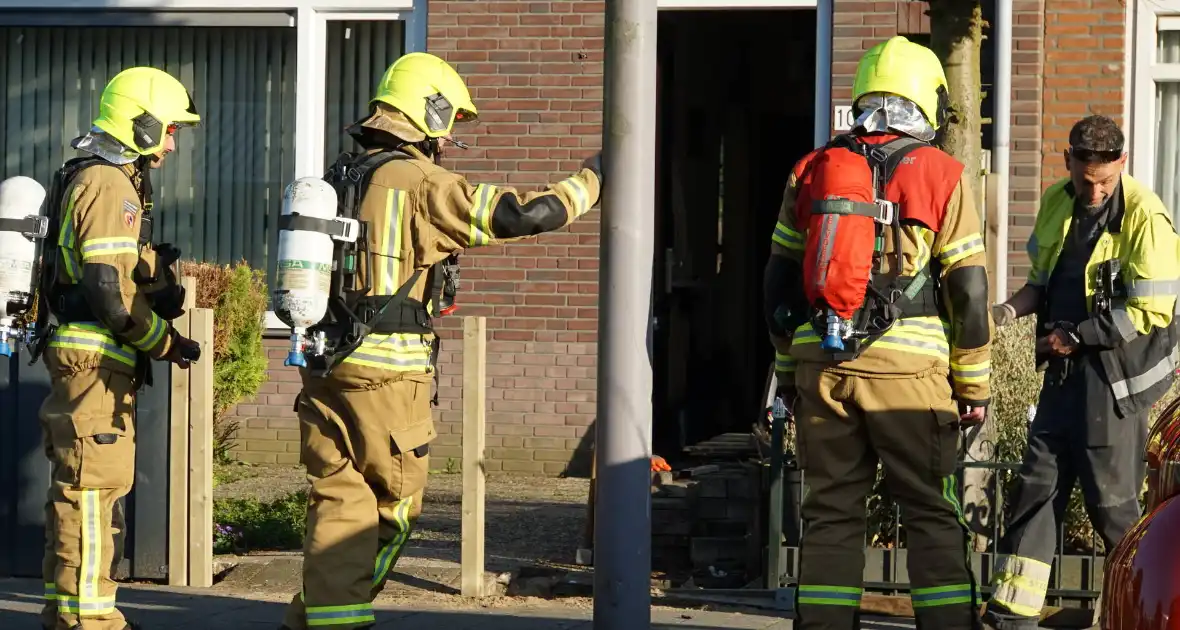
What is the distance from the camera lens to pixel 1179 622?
3027 mm

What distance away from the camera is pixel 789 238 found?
519 centimetres

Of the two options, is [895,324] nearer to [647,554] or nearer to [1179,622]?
[647,554]

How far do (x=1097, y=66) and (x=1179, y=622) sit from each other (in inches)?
288

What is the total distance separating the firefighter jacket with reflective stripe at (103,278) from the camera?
221 inches

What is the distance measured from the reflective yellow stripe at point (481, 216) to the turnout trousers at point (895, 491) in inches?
46.5

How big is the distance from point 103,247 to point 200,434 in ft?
4.70

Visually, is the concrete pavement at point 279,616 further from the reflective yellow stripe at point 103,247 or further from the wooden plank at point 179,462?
the reflective yellow stripe at point 103,247

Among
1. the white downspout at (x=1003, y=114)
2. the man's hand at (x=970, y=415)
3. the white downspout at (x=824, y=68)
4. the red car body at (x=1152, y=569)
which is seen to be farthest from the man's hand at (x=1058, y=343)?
the white downspout at (x=824, y=68)

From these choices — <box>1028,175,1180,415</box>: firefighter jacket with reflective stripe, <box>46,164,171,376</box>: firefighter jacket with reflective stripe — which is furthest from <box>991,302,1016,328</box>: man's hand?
<box>46,164,171,376</box>: firefighter jacket with reflective stripe

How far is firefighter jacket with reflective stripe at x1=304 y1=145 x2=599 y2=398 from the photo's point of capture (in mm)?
5223

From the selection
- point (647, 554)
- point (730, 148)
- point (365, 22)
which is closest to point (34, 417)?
point (647, 554)

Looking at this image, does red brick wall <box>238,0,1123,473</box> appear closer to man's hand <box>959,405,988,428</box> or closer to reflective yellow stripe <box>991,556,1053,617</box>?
reflective yellow stripe <box>991,556,1053,617</box>

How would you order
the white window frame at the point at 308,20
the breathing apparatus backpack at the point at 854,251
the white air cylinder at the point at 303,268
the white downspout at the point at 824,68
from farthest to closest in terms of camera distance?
the white window frame at the point at 308,20 → the white downspout at the point at 824,68 → the white air cylinder at the point at 303,268 → the breathing apparatus backpack at the point at 854,251

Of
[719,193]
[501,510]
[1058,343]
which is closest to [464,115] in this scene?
[1058,343]
